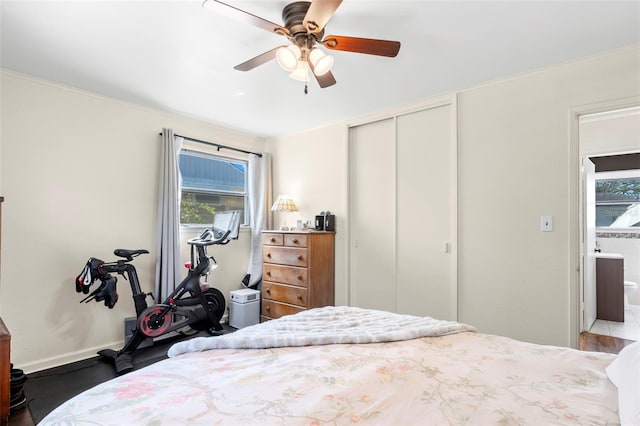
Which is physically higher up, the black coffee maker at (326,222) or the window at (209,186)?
the window at (209,186)

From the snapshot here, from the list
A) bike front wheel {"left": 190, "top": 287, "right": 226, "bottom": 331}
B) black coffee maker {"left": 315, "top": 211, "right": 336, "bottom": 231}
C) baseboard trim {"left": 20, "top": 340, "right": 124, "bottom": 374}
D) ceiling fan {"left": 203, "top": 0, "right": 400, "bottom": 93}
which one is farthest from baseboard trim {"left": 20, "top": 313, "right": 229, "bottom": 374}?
ceiling fan {"left": 203, "top": 0, "right": 400, "bottom": 93}

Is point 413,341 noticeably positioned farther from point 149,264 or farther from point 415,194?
point 149,264

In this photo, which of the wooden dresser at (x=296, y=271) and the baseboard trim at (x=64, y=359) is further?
the wooden dresser at (x=296, y=271)

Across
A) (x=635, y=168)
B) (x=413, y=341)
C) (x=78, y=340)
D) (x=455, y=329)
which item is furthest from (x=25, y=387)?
(x=635, y=168)

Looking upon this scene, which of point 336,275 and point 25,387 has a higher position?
point 336,275

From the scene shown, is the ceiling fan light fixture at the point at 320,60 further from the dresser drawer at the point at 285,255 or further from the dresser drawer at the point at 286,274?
the dresser drawer at the point at 286,274

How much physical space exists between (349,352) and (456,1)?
1902mm

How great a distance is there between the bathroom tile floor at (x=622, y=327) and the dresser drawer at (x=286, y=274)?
10.9 ft

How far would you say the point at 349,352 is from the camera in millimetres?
1330

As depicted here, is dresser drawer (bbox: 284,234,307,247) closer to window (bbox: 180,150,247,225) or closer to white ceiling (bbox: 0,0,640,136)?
window (bbox: 180,150,247,225)

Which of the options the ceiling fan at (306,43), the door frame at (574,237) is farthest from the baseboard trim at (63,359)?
the door frame at (574,237)

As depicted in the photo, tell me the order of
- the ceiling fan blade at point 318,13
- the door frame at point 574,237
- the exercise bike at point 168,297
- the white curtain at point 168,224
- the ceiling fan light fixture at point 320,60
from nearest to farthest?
1. the ceiling fan blade at point 318,13
2. the ceiling fan light fixture at point 320,60
3. the door frame at point 574,237
4. the exercise bike at point 168,297
5. the white curtain at point 168,224

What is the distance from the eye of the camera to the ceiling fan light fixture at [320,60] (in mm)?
1796

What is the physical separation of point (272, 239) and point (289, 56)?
2.38 metres
